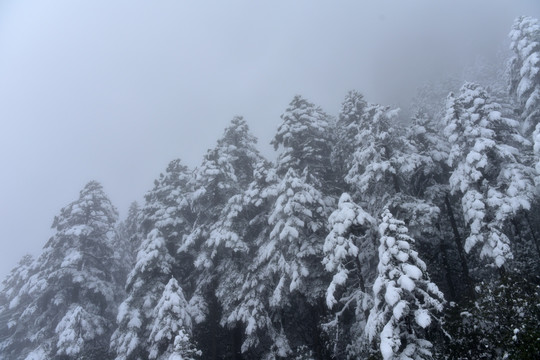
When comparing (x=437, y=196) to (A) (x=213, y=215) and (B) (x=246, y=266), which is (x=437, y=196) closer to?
(B) (x=246, y=266)

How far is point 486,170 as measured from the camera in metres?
22.2

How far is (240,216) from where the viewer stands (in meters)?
25.7

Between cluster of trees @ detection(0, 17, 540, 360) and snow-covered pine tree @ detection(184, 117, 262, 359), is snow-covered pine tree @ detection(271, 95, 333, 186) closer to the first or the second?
cluster of trees @ detection(0, 17, 540, 360)

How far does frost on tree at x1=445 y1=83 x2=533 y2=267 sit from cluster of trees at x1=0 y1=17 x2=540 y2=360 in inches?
4.0

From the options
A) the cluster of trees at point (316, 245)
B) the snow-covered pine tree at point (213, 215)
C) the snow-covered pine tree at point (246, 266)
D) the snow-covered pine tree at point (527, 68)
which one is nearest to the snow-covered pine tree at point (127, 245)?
the cluster of trees at point (316, 245)

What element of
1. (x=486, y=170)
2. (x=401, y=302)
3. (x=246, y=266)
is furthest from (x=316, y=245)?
(x=486, y=170)

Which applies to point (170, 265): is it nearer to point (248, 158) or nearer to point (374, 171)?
point (248, 158)

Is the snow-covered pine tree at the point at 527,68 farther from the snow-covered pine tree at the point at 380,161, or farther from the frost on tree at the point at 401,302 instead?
the frost on tree at the point at 401,302

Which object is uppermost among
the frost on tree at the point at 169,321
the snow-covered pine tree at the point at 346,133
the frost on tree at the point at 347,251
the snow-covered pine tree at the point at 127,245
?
the snow-covered pine tree at the point at 346,133

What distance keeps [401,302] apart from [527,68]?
22.2m

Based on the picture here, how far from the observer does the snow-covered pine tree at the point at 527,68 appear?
2492cm

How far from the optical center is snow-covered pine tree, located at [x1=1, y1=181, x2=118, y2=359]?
26.3 metres

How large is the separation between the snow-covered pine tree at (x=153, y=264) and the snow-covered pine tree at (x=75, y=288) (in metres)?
3.04

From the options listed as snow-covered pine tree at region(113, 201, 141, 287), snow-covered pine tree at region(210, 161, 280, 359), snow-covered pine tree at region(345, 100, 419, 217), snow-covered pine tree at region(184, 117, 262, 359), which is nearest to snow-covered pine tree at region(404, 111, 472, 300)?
snow-covered pine tree at region(345, 100, 419, 217)
